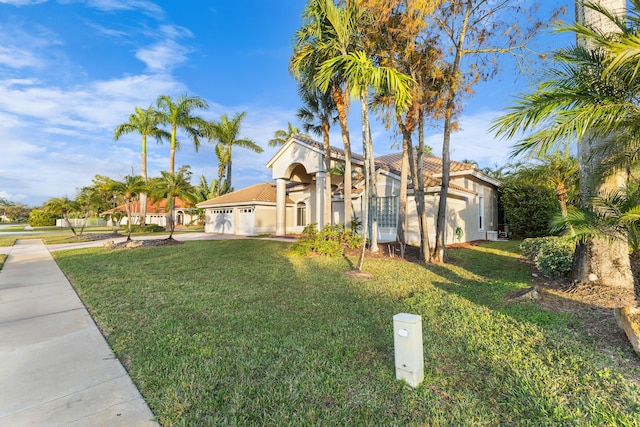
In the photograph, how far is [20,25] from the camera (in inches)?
456

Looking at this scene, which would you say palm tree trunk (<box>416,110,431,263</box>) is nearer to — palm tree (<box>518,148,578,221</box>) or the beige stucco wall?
the beige stucco wall

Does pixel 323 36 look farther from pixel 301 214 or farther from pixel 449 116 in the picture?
pixel 301 214

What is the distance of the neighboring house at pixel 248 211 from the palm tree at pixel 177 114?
6.74 m

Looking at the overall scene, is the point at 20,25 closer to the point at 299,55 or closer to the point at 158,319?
the point at 299,55

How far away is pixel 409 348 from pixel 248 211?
22.9 metres

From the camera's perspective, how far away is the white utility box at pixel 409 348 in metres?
3.12

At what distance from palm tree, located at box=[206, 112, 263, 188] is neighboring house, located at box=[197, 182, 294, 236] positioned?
764 centimetres

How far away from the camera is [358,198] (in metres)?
18.4

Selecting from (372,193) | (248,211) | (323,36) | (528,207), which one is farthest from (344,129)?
(528,207)

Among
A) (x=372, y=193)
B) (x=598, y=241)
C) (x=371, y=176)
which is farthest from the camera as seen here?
(x=372, y=193)

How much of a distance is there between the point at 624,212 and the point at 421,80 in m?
7.54

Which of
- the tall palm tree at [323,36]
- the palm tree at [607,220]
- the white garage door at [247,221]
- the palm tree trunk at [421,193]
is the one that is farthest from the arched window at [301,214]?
the palm tree at [607,220]

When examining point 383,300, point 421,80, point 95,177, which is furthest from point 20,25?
point 95,177

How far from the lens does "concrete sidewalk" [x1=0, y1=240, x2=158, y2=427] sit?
2.84 metres
